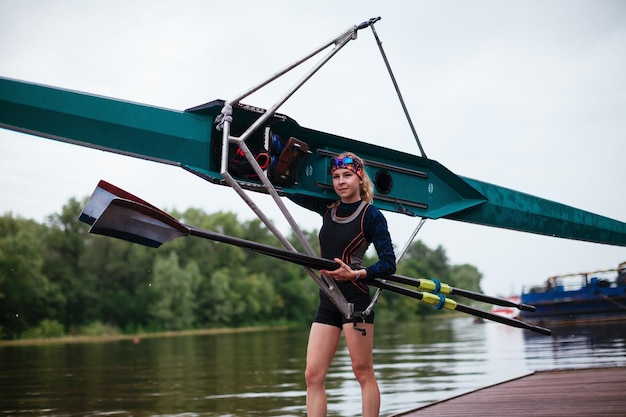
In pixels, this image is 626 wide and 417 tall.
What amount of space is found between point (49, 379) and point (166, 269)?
55.3 meters

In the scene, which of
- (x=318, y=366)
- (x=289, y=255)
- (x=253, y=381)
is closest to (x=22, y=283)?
(x=253, y=381)

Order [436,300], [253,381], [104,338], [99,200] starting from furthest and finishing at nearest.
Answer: [104,338] < [253,381] < [436,300] < [99,200]

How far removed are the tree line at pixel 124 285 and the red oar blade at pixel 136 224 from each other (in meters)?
45.8

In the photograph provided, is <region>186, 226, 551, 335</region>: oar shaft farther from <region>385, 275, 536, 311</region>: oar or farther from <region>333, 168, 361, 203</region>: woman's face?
<region>333, 168, 361, 203</region>: woman's face

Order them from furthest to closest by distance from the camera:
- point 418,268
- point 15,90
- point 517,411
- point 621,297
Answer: point 418,268, point 621,297, point 517,411, point 15,90

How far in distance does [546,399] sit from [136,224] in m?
4.55

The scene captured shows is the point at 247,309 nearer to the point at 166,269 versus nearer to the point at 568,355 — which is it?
the point at 166,269

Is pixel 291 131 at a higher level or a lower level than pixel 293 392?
higher

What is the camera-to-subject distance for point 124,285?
69.5 m

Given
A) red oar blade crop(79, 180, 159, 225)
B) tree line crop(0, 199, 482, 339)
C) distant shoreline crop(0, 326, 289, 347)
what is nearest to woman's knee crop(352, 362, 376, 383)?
red oar blade crop(79, 180, 159, 225)

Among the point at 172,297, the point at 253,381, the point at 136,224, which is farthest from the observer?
the point at 172,297

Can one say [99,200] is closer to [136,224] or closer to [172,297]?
[136,224]

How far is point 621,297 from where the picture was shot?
26250mm

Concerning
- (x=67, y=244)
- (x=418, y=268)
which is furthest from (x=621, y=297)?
(x=418, y=268)
